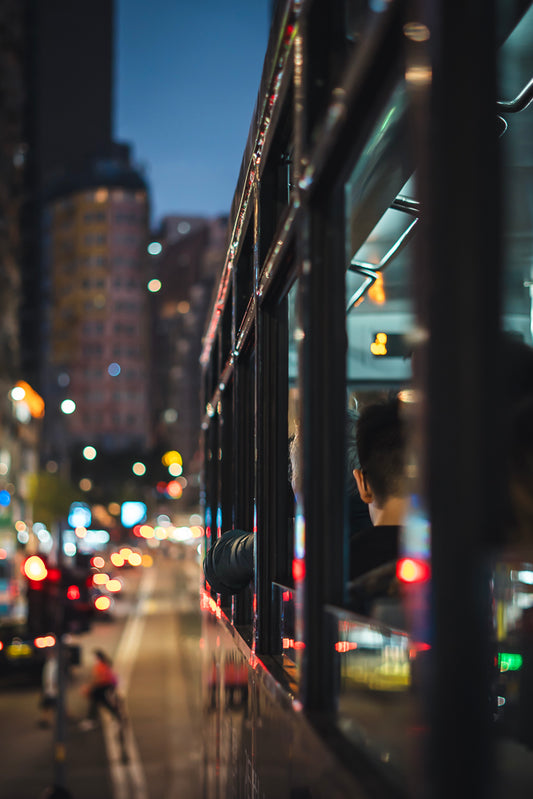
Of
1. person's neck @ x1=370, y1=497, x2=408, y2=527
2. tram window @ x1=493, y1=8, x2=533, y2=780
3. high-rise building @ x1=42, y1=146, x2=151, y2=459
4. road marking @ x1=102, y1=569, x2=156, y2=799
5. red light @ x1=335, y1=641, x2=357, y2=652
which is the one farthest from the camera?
high-rise building @ x1=42, y1=146, x2=151, y2=459

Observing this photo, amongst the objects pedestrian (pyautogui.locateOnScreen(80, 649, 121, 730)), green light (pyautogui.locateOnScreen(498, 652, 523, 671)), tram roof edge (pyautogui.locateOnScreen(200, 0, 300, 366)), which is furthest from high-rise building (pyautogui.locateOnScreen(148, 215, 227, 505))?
green light (pyautogui.locateOnScreen(498, 652, 523, 671))

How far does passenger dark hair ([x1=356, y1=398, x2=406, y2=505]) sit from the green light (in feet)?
2.84

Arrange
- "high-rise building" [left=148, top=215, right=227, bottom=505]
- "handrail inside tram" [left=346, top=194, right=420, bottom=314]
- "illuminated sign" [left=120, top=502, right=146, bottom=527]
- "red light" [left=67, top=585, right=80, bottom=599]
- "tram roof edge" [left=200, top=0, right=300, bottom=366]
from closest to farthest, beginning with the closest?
"tram roof edge" [left=200, top=0, right=300, bottom=366], "handrail inside tram" [left=346, top=194, right=420, bottom=314], "red light" [left=67, top=585, right=80, bottom=599], "illuminated sign" [left=120, top=502, right=146, bottom=527], "high-rise building" [left=148, top=215, right=227, bottom=505]

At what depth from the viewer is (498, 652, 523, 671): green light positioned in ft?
10.4

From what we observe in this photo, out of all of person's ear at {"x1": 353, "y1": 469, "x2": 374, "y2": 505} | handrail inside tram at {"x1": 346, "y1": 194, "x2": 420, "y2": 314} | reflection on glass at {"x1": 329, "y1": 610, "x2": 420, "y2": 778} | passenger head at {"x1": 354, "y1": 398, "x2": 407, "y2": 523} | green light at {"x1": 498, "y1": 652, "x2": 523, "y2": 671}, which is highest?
handrail inside tram at {"x1": 346, "y1": 194, "x2": 420, "y2": 314}

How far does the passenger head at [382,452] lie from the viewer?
8.60 ft

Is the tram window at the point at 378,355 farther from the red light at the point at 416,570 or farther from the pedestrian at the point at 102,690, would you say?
the pedestrian at the point at 102,690

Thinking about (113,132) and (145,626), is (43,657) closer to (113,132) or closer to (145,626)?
(145,626)

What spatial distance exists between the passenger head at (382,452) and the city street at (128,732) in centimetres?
407

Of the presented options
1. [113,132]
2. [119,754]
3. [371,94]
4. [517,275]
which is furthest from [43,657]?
[113,132]

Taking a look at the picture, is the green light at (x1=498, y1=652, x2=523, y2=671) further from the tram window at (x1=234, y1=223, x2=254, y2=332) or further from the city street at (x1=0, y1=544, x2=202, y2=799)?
the city street at (x1=0, y1=544, x2=202, y2=799)

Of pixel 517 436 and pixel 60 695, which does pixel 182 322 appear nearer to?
pixel 60 695

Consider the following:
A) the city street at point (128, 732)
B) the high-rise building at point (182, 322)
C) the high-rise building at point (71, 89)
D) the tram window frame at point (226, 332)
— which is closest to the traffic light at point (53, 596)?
the city street at point (128, 732)

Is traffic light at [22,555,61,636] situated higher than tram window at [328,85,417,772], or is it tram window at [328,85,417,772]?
tram window at [328,85,417,772]
